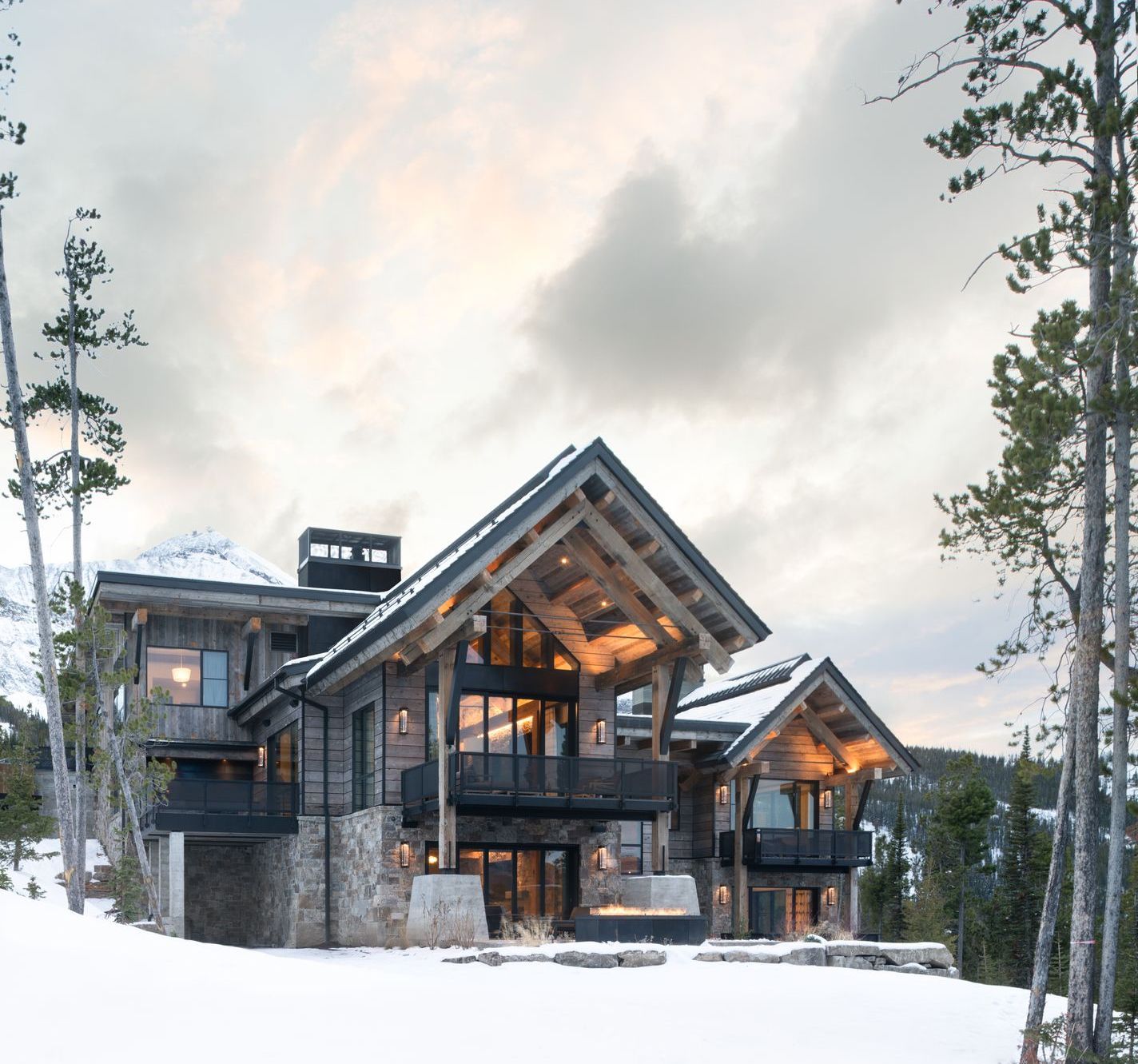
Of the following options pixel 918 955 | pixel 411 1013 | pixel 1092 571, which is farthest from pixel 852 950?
pixel 411 1013

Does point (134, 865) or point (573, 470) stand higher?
point (573, 470)

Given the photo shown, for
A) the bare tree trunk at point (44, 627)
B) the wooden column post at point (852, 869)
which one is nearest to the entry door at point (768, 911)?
the wooden column post at point (852, 869)

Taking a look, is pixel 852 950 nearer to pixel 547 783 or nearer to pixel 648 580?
pixel 547 783

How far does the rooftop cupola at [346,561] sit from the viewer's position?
30.1 m

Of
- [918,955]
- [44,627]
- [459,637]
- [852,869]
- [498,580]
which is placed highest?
[498,580]

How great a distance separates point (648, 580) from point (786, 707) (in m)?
7.44

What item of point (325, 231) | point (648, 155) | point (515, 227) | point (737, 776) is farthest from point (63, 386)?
point (737, 776)

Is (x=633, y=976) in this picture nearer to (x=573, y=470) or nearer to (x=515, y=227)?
(x=573, y=470)

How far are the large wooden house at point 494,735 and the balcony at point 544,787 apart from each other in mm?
47

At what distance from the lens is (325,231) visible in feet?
86.8

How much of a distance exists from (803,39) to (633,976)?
15953 mm

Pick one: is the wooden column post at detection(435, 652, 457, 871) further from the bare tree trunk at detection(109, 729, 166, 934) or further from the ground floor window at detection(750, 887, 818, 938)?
the ground floor window at detection(750, 887, 818, 938)

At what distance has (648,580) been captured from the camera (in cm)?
2341

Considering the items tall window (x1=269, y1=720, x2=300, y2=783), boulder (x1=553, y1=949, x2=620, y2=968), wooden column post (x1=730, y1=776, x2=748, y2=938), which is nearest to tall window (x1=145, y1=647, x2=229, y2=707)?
tall window (x1=269, y1=720, x2=300, y2=783)
